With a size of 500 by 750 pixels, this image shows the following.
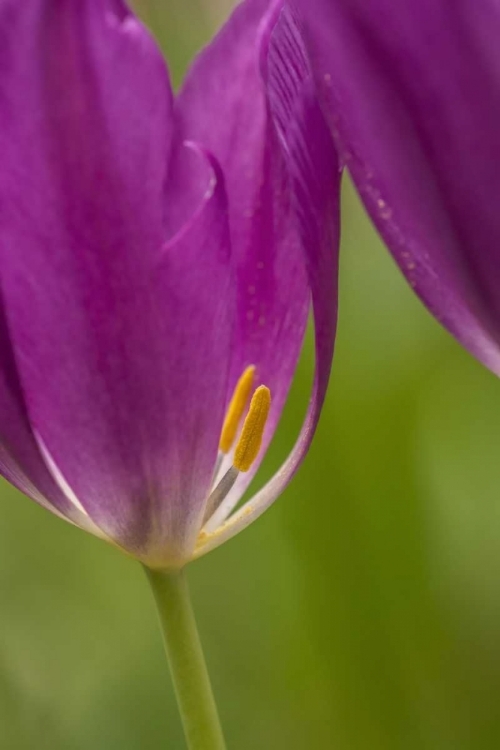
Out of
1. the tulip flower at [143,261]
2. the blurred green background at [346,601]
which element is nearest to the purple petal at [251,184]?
the tulip flower at [143,261]

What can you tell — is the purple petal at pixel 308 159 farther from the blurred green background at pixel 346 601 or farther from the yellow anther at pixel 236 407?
the blurred green background at pixel 346 601

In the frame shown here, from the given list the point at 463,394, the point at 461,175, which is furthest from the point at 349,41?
the point at 463,394

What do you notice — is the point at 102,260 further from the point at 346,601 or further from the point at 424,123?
the point at 346,601

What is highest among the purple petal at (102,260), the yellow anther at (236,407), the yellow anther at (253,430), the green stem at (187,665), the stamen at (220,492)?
the purple petal at (102,260)

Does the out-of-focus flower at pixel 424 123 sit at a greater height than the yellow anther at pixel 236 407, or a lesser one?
greater

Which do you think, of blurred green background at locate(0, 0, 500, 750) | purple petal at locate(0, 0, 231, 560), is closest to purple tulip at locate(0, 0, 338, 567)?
purple petal at locate(0, 0, 231, 560)

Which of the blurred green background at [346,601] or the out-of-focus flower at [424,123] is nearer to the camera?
the out-of-focus flower at [424,123]

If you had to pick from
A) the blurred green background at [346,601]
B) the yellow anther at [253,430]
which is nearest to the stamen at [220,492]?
the yellow anther at [253,430]

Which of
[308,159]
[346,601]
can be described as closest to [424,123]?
[308,159]
